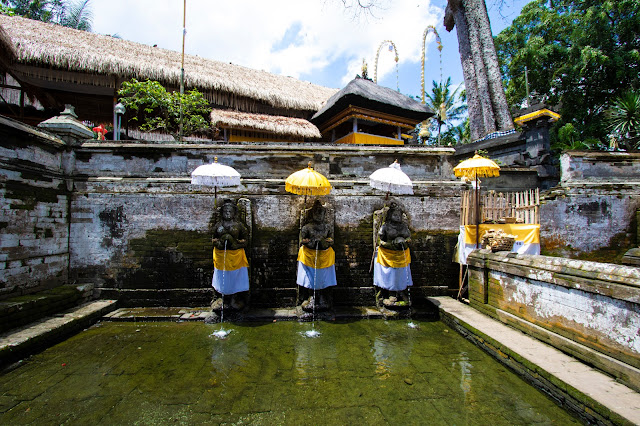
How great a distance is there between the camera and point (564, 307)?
12.6ft

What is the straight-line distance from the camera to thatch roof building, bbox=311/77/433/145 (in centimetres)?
1196

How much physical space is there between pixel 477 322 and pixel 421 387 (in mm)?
1952

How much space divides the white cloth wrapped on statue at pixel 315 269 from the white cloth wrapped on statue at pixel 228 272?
3.70ft

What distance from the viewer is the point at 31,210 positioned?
17.7 feet

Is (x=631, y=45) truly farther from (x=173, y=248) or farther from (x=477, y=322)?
(x=173, y=248)

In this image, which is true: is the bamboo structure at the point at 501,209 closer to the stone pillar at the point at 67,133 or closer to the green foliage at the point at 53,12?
the stone pillar at the point at 67,133

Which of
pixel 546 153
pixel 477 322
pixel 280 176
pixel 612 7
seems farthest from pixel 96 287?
pixel 612 7

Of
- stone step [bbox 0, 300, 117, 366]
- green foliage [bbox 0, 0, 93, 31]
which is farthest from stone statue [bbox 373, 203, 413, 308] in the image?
green foliage [bbox 0, 0, 93, 31]

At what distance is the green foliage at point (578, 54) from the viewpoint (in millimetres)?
14875

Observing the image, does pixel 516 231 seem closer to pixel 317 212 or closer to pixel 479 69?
pixel 317 212

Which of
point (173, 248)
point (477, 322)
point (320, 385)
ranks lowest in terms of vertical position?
point (320, 385)

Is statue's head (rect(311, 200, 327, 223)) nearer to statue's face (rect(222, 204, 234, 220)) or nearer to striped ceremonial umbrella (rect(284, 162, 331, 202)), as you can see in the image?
striped ceremonial umbrella (rect(284, 162, 331, 202))

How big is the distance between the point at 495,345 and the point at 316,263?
10.2ft

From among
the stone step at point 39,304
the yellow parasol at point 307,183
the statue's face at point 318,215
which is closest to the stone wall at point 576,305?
the statue's face at point 318,215
